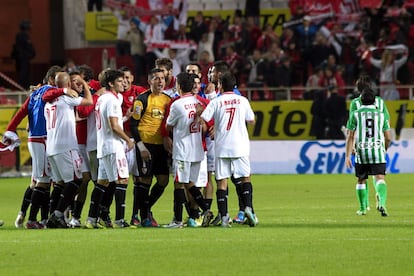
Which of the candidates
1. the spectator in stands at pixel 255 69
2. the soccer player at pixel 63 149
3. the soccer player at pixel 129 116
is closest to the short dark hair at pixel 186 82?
the soccer player at pixel 129 116

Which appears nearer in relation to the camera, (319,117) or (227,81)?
(227,81)

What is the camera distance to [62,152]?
53.0 ft

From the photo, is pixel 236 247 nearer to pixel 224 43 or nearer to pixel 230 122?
pixel 230 122

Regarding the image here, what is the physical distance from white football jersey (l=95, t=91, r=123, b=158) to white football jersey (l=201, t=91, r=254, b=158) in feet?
3.65

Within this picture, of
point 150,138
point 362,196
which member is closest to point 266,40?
point 362,196

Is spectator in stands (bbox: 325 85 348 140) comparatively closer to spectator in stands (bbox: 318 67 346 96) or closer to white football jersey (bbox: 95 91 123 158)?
spectator in stands (bbox: 318 67 346 96)

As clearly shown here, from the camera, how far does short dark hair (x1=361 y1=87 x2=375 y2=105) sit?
1773 cm

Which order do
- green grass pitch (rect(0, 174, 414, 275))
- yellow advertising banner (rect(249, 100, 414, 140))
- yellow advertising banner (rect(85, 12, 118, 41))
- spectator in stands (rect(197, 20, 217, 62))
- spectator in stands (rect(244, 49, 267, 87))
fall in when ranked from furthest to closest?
yellow advertising banner (rect(85, 12, 118, 41))
spectator in stands (rect(197, 20, 217, 62))
spectator in stands (rect(244, 49, 267, 87))
yellow advertising banner (rect(249, 100, 414, 140))
green grass pitch (rect(0, 174, 414, 275))

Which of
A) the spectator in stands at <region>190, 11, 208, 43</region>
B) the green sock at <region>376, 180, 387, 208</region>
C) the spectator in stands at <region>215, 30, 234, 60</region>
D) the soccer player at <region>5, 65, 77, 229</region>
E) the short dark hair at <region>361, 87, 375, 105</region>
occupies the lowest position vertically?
the green sock at <region>376, 180, 387, 208</region>

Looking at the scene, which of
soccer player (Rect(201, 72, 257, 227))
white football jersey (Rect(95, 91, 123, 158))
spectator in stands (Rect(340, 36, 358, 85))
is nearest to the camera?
white football jersey (Rect(95, 91, 123, 158))

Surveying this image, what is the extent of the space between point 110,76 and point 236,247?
370 cm

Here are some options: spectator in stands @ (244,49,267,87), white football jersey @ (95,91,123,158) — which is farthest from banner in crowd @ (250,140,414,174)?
white football jersey @ (95,91,123,158)

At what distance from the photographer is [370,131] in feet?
58.8

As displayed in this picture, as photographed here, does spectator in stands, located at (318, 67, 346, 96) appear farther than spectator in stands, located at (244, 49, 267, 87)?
No
